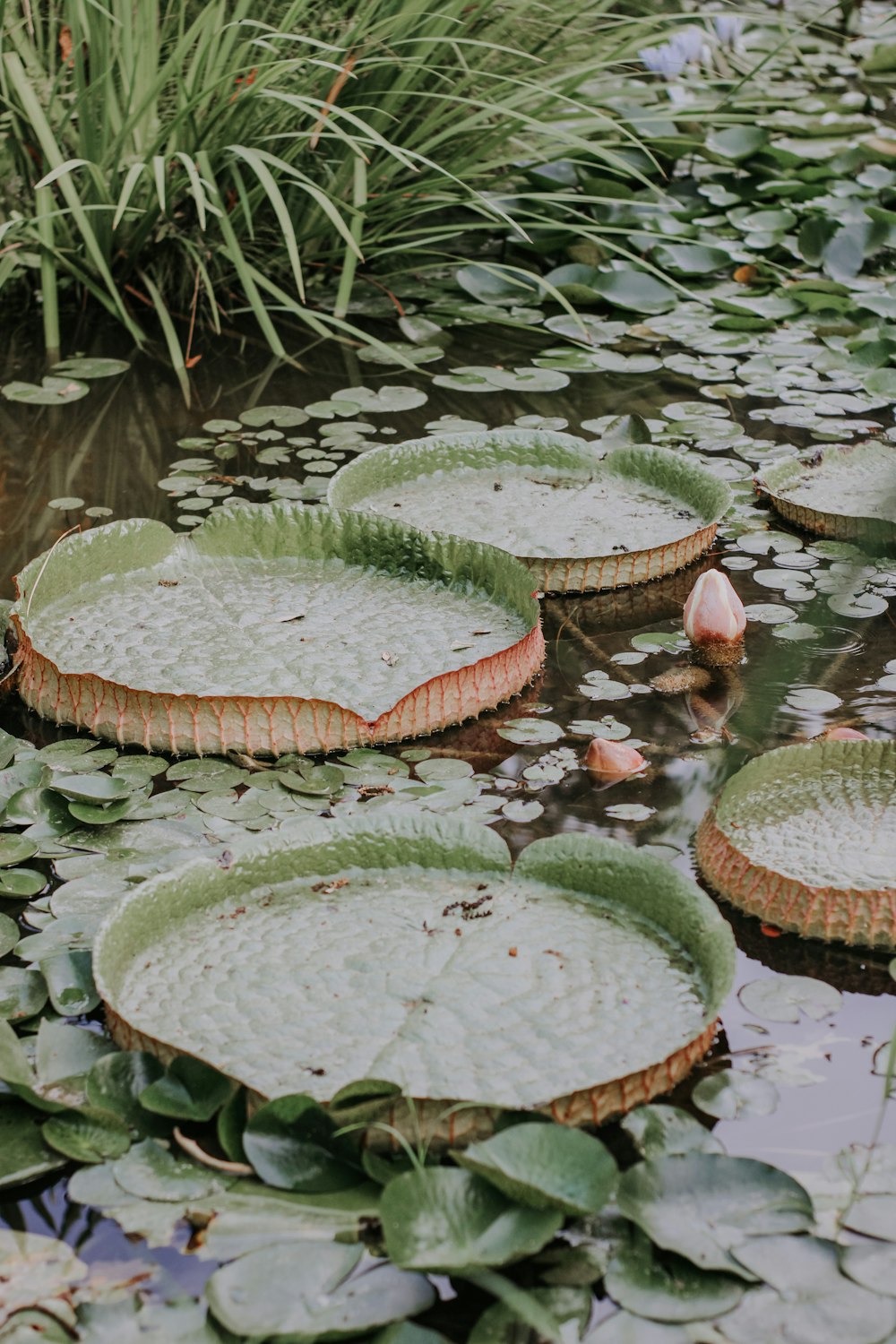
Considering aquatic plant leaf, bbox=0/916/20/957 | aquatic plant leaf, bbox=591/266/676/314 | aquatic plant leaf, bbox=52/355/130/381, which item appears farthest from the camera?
aquatic plant leaf, bbox=591/266/676/314

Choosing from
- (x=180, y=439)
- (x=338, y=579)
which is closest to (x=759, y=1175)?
(x=338, y=579)

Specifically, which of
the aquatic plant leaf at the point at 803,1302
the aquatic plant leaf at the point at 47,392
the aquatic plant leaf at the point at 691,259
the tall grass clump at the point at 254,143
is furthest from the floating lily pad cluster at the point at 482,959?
the aquatic plant leaf at the point at 691,259

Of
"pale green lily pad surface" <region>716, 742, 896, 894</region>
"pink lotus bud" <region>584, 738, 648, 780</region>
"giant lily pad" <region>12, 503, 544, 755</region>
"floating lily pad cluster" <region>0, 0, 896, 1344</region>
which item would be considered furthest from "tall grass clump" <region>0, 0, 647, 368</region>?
"pale green lily pad surface" <region>716, 742, 896, 894</region>

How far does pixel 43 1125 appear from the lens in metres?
1.43

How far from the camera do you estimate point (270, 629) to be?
92.2 inches

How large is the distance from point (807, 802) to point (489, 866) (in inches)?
17.0

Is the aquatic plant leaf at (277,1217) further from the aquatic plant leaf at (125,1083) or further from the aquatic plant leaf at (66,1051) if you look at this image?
the aquatic plant leaf at (66,1051)

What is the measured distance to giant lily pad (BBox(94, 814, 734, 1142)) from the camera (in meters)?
1.45

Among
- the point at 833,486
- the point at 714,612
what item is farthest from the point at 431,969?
the point at 833,486

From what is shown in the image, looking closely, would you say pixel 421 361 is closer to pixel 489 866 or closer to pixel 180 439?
pixel 180 439

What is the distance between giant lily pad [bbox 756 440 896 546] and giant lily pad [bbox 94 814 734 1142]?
126cm

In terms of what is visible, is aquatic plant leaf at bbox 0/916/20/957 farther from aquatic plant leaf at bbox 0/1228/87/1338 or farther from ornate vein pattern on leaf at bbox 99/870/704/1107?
aquatic plant leaf at bbox 0/1228/87/1338

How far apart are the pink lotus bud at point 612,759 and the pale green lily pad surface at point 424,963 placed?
36 centimetres

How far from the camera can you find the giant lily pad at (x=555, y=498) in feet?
8.71
